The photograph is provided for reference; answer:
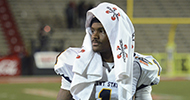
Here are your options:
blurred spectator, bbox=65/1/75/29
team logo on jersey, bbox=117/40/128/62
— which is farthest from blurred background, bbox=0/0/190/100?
team logo on jersey, bbox=117/40/128/62

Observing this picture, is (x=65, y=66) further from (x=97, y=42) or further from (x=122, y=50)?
(x=122, y=50)

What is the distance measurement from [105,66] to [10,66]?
32.3 ft

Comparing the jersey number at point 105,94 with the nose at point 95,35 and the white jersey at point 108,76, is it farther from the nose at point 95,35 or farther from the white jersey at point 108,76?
the nose at point 95,35

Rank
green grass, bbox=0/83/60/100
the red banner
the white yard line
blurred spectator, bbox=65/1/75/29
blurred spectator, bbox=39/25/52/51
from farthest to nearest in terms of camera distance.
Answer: blurred spectator, bbox=65/1/75/29
blurred spectator, bbox=39/25/52/51
the red banner
the white yard line
green grass, bbox=0/83/60/100

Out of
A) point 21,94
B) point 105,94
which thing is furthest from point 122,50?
point 21,94

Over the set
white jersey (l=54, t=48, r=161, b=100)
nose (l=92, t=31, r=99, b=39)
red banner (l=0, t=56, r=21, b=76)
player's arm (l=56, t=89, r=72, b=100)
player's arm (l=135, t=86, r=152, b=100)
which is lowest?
red banner (l=0, t=56, r=21, b=76)

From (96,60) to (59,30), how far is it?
13055mm

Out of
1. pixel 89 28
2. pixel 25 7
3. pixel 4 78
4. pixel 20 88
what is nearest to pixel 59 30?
pixel 25 7

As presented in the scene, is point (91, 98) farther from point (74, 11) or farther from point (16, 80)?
point (74, 11)

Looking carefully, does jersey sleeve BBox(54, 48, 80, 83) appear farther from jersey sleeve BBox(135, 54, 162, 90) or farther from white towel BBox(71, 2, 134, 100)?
jersey sleeve BBox(135, 54, 162, 90)

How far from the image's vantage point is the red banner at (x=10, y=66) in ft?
38.7

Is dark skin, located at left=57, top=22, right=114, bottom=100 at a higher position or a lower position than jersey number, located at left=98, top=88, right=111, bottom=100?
higher

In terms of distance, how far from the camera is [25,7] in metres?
16.6

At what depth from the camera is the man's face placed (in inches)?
96.0
